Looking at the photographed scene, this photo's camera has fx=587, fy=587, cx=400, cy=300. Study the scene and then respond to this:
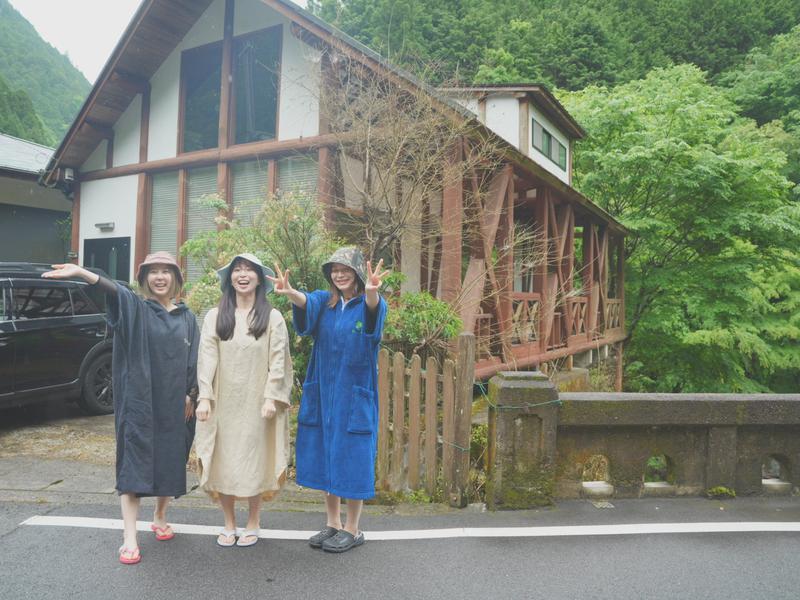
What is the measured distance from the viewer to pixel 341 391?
11.3 ft

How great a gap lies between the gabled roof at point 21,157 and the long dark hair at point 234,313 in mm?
13714

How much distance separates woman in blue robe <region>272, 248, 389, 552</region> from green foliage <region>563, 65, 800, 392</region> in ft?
43.1

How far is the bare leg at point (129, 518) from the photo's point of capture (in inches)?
131

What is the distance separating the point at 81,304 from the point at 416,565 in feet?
18.5

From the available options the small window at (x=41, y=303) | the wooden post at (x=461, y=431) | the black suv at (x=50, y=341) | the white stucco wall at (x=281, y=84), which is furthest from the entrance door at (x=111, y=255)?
the wooden post at (x=461, y=431)

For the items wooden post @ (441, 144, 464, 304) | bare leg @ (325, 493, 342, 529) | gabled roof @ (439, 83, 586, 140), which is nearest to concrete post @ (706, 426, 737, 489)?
bare leg @ (325, 493, 342, 529)

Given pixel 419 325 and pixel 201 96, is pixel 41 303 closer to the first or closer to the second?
pixel 419 325

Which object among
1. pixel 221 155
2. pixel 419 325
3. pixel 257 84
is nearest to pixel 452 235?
pixel 419 325

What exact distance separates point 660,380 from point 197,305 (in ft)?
47.3

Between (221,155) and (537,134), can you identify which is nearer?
(221,155)

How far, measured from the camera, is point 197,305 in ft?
23.3

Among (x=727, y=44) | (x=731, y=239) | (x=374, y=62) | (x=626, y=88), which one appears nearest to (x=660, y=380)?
(x=731, y=239)

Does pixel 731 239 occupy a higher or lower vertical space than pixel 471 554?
higher

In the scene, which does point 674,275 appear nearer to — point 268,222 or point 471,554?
point 268,222
